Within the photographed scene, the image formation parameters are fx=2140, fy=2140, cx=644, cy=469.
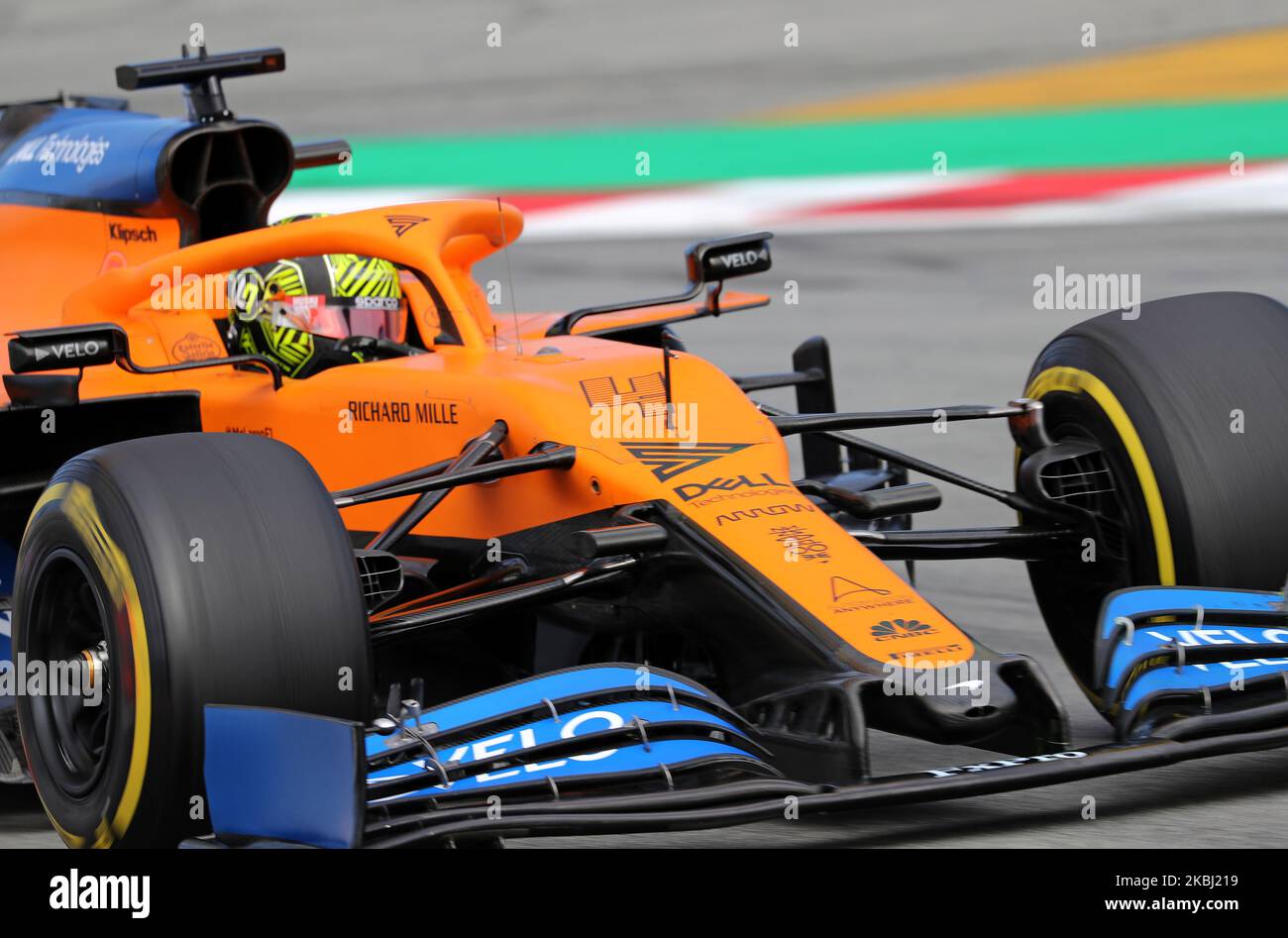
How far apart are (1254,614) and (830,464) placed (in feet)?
8.40

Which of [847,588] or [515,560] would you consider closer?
[847,588]

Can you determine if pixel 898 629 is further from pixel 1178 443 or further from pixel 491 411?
pixel 491 411

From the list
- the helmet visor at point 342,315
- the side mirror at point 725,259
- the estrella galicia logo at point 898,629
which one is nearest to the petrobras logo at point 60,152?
the helmet visor at point 342,315

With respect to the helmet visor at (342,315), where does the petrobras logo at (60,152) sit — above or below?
above

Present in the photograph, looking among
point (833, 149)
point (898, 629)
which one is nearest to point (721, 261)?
point (898, 629)

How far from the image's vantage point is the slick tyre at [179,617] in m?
4.49

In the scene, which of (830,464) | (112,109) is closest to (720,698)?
(830,464)

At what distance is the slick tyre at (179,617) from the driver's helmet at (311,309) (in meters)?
1.76

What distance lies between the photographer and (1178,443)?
5.60 m

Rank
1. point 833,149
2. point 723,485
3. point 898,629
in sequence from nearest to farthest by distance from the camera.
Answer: point 898,629
point 723,485
point 833,149

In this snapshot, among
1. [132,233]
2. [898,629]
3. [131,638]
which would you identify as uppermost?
[132,233]

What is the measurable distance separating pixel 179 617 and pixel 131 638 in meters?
0.14

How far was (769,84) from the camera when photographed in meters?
21.1

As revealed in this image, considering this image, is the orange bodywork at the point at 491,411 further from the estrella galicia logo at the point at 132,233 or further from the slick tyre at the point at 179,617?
the slick tyre at the point at 179,617
